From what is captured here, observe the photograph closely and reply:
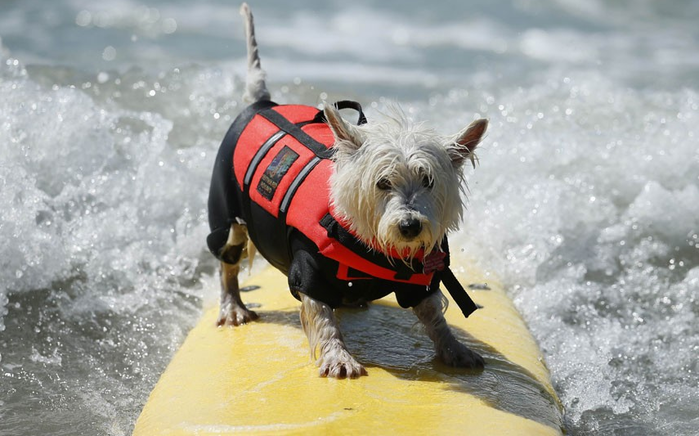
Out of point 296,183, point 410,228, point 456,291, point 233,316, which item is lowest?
point 233,316

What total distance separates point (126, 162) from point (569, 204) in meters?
3.35

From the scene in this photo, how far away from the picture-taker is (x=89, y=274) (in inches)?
223

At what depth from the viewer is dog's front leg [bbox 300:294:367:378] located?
372 cm

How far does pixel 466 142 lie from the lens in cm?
362

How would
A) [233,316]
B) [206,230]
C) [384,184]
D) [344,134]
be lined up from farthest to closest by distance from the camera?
[206,230]
[233,316]
[344,134]
[384,184]

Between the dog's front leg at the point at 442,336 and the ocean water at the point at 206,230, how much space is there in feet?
2.04

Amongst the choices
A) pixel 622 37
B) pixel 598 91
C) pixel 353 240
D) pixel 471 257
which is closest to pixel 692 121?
pixel 598 91

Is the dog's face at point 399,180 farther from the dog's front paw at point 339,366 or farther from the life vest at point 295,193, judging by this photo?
the dog's front paw at point 339,366

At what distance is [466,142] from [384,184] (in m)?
0.42

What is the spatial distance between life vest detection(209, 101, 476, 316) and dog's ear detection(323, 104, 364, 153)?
28cm

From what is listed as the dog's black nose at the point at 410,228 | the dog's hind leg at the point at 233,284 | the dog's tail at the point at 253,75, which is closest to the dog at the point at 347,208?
the dog's black nose at the point at 410,228

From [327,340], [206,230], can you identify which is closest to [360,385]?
[327,340]

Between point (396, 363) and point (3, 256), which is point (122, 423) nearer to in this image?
point (396, 363)

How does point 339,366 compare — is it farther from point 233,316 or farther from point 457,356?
point 233,316
